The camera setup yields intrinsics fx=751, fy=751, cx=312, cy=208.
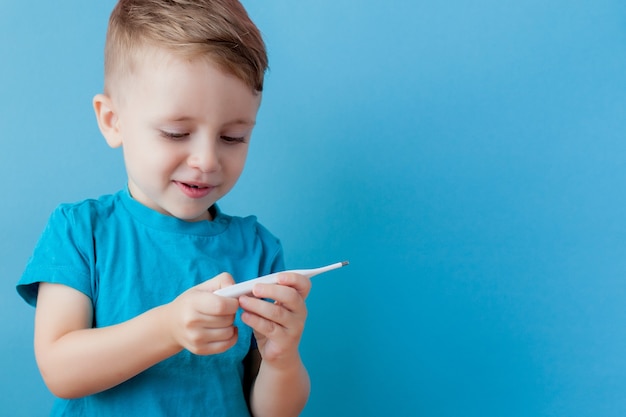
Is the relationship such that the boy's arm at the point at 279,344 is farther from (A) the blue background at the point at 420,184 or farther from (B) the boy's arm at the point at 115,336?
(A) the blue background at the point at 420,184

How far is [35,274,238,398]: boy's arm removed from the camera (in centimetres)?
80

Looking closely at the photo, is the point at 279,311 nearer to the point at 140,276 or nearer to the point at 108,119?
the point at 140,276

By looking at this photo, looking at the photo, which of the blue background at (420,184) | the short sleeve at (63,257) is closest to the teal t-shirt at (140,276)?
the short sleeve at (63,257)

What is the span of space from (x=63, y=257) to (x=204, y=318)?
0.78ft

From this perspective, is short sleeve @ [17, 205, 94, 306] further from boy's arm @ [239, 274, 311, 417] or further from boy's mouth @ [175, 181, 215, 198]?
boy's arm @ [239, 274, 311, 417]

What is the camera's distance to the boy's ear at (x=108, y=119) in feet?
3.19

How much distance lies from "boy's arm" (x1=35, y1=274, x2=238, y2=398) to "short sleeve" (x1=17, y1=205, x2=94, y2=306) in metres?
0.02

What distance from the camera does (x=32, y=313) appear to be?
4.50 feet

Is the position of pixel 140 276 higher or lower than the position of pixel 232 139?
lower

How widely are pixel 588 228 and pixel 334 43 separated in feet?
1.89

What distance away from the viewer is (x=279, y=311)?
84 centimetres

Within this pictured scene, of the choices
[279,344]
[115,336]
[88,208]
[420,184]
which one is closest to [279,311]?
[279,344]

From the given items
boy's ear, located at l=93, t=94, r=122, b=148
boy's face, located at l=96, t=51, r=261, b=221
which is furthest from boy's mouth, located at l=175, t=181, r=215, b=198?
boy's ear, located at l=93, t=94, r=122, b=148

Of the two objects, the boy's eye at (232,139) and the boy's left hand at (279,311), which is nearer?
the boy's left hand at (279,311)
